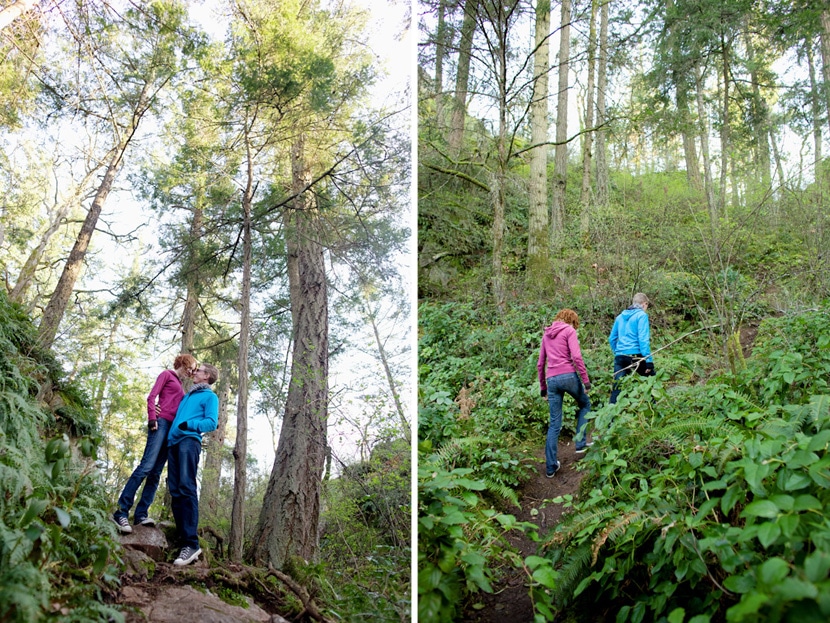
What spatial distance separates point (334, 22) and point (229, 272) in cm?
180

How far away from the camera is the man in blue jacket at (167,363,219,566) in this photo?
2287mm

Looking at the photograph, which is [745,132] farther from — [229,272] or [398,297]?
[229,272]

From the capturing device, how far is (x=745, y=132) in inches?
305

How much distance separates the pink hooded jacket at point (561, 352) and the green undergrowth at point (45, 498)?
9.46ft

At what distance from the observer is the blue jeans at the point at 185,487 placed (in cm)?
226

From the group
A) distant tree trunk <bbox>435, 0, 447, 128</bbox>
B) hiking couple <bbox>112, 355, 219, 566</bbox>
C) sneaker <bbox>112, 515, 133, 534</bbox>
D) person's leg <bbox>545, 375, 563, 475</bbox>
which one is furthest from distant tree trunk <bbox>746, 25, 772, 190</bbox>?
sneaker <bbox>112, 515, 133, 534</bbox>

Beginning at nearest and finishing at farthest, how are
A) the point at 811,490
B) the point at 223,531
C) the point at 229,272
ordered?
the point at 811,490, the point at 223,531, the point at 229,272

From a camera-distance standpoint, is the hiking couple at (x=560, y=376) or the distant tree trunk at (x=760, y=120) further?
the distant tree trunk at (x=760, y=120)

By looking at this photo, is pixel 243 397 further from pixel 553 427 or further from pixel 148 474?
pixel 553 427

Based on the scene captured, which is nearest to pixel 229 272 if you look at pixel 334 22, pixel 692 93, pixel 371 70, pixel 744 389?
pixel 371 70

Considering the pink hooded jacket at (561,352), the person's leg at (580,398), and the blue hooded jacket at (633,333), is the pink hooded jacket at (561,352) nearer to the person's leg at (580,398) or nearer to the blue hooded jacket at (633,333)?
the person's leg at (580,398)

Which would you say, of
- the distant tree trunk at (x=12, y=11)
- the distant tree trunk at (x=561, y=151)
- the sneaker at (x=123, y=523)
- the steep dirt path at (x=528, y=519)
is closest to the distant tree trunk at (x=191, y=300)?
the sneaker at (x=123, y=523)

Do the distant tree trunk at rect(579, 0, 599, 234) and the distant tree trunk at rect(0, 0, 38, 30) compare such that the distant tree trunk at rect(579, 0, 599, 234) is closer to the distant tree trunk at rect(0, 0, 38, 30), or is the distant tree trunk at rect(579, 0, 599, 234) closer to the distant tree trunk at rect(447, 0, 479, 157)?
the distant tree trunk at rect(447, 0, 479, 157)

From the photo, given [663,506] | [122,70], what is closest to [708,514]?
[663,506]
